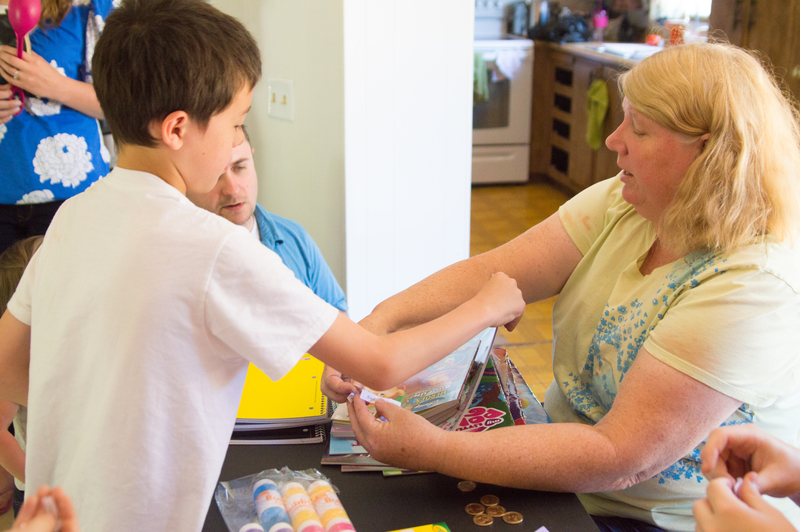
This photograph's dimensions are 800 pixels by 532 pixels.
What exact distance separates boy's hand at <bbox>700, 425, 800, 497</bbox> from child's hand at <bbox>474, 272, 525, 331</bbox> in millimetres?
371

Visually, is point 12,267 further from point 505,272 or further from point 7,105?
point 505,272

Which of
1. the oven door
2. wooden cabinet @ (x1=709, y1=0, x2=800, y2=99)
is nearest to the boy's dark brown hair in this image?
wooden cabinet @ (x1=709, y1=0, x2=800, y2=99)

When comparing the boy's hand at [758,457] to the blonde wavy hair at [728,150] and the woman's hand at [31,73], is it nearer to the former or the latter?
the blonde wavy hair at [728,150]

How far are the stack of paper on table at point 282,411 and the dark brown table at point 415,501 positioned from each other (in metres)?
0.05

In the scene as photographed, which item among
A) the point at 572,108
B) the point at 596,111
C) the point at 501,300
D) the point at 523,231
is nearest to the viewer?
the point at 501,300

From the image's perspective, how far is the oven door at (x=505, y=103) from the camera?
5113 mm

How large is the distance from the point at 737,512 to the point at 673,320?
1.32ft

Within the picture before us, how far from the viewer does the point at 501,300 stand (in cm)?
107

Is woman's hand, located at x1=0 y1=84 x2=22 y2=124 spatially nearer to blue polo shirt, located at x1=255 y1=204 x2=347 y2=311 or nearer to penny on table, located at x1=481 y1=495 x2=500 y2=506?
blue polo shirt, located at x1=255 y1=204 x2=347 y2=311

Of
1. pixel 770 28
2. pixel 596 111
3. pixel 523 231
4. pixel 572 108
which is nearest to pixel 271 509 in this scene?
pixel 770 28

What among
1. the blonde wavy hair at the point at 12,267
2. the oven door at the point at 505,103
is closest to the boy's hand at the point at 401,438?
the blonde wavy hair at the point at 12,267

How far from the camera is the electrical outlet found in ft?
7.59

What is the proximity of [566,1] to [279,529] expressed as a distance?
5579 mm

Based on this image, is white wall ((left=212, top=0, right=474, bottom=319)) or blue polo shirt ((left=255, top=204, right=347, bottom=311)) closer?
blue polo shirt ((left=255, top=204, right=347, bottom=311))
